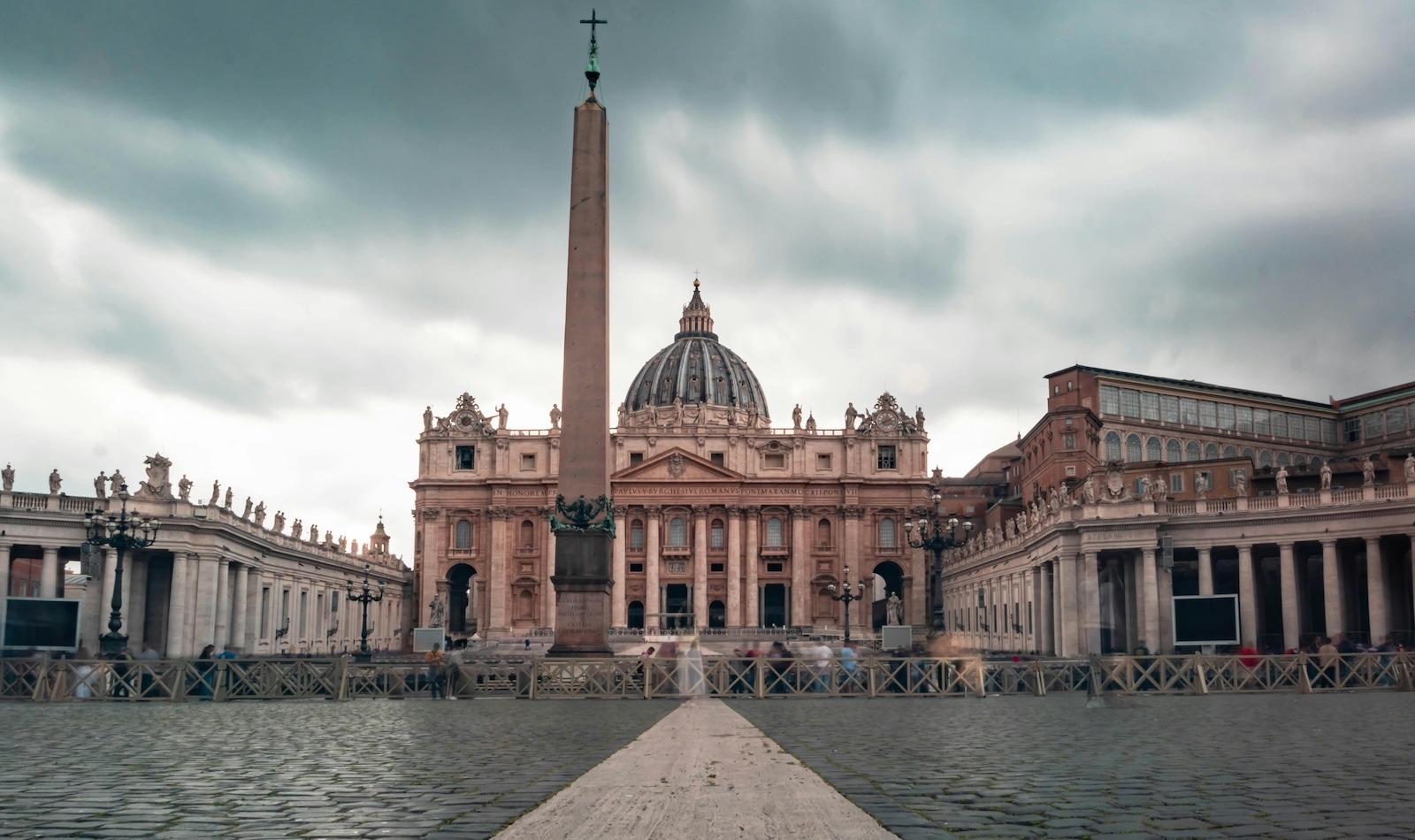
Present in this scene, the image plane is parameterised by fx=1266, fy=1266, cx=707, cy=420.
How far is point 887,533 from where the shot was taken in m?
99.4

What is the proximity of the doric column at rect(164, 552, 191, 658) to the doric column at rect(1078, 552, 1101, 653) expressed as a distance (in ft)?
115

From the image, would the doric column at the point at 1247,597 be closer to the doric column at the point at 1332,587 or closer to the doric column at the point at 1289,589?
the doric column at the point at 1289,589

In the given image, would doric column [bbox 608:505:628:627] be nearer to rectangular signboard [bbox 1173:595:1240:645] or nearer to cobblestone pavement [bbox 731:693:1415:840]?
rectangular signboard [bbox 1173:595:1240:645]

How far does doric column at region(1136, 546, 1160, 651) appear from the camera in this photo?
1857 inches

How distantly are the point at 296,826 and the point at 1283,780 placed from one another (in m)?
7.82

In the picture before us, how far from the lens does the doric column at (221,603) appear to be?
5278 cm

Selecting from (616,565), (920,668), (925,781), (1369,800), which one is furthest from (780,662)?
(616,565)

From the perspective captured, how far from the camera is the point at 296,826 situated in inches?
323

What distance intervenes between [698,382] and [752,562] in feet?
113

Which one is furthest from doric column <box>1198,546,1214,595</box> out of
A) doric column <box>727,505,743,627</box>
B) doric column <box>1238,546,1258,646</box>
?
doric column <box>727,505,743,627</box>

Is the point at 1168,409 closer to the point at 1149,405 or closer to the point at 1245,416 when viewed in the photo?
the point at 1149,405

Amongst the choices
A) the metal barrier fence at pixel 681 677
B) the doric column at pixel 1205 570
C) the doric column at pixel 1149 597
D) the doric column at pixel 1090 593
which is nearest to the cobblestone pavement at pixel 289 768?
the metal barrier fence at pixel 681 677

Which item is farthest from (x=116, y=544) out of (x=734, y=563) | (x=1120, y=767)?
(x=734, y=563)

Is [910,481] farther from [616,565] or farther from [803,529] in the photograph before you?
[616,565]
